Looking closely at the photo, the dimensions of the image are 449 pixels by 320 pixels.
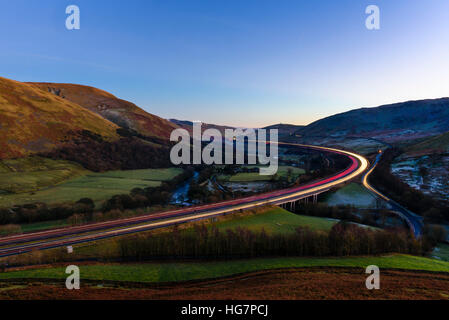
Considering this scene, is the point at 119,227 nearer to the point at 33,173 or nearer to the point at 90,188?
the point at 90,188

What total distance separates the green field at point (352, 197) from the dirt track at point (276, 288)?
4605 cm

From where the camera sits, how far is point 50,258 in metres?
34.4

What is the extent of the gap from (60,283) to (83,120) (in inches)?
6876

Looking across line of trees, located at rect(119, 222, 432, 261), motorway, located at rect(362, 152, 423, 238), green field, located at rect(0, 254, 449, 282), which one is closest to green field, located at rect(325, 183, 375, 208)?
motorway, located at rect(362, 152, 423, 238)

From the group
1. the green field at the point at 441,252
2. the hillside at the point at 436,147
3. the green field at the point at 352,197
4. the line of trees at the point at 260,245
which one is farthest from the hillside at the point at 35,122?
the hillside at the point at 436,147

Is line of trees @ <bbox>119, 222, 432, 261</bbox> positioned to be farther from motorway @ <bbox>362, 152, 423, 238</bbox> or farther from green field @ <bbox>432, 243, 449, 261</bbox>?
motorway @ <bbox>362, 152, 423, 238</bbox>

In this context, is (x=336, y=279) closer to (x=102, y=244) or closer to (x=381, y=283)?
(x=381, y=283)

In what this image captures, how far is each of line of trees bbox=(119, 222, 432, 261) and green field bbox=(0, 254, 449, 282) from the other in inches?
111

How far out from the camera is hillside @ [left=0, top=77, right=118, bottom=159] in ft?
392

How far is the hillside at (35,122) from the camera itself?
119506mm
